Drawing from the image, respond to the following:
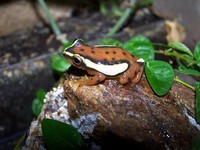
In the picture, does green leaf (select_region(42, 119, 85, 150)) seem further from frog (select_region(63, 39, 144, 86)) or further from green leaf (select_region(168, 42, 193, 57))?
green leaf (select_region(168, 42, 193, 57))

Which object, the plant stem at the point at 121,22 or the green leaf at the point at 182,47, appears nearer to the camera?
the green leaf at the point at 182,47

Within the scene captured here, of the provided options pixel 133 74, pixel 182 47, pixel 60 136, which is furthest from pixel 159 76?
pixel 60 136

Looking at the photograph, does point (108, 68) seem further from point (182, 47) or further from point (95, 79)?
point (182, 47)

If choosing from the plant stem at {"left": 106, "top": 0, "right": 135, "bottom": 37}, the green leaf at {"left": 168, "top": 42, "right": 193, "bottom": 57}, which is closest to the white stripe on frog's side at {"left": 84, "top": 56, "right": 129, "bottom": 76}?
the green leaf at {"left": 168, "top": 42, "right": 193, "bottom": 57}

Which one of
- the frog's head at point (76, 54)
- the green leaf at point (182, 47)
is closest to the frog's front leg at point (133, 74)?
the frog's head at point (76, 54)

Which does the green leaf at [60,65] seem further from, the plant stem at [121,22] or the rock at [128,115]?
the plant stem at [121,22]

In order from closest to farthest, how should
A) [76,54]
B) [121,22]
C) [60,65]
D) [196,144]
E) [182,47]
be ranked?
[196,144] < [76,54] < [182,47] < [60,65] < [121,22]

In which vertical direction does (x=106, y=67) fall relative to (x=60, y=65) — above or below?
above
